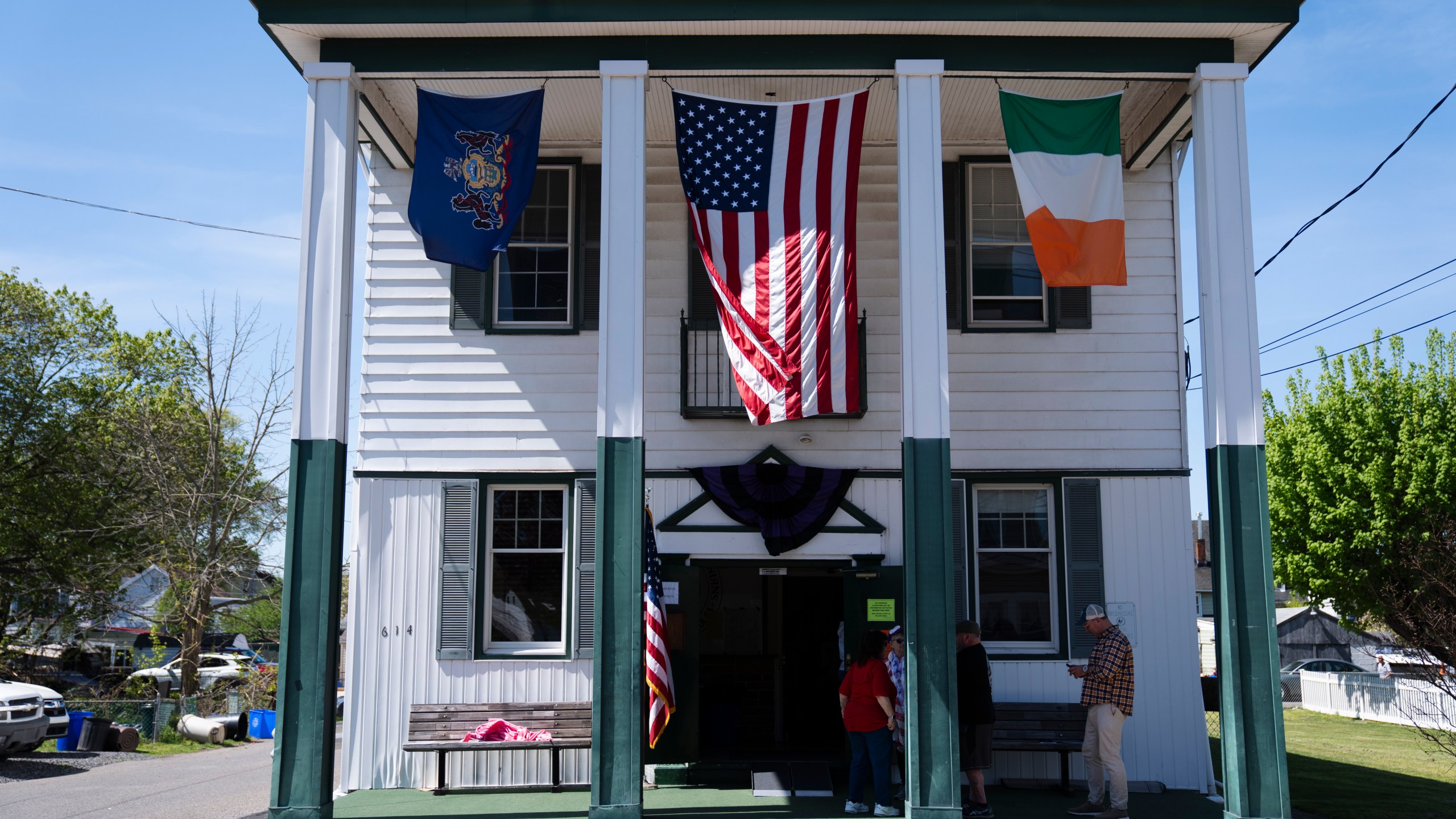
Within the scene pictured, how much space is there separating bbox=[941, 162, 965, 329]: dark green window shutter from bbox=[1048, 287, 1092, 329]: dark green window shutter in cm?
110

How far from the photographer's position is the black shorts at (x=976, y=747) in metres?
10.6

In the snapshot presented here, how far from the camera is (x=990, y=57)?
422 inches

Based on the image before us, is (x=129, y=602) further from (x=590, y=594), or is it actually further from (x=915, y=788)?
(x=915, y=788)

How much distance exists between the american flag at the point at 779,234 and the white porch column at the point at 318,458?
3.17 metres

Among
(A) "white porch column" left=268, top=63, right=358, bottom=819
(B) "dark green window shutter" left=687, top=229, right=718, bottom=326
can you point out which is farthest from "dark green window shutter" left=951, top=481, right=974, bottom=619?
(A) "white porch column" left=268, top=63, right=358, bottom=819

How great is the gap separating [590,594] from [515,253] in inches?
160

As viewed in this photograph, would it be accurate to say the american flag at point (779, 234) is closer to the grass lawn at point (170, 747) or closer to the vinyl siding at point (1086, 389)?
the vinyl siding at point (1086, 389)

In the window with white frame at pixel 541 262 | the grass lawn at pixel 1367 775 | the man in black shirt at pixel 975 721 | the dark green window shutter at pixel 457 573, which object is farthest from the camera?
the window with white frame at pixel 541 262

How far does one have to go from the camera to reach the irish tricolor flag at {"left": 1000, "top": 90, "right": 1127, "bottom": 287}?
409 inches

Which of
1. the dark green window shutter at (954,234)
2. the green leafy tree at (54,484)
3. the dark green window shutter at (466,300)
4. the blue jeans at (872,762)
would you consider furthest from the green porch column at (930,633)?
the green leafy tree at (54,484)

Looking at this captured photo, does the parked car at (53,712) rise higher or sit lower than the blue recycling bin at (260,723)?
higher

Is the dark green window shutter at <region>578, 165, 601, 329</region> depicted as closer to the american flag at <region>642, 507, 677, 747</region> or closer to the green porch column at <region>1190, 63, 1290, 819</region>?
the american flag at <region>642, 507, 677, 747</region>

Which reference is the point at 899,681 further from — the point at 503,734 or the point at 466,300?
the point at 466,300

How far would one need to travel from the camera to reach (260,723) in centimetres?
2453
